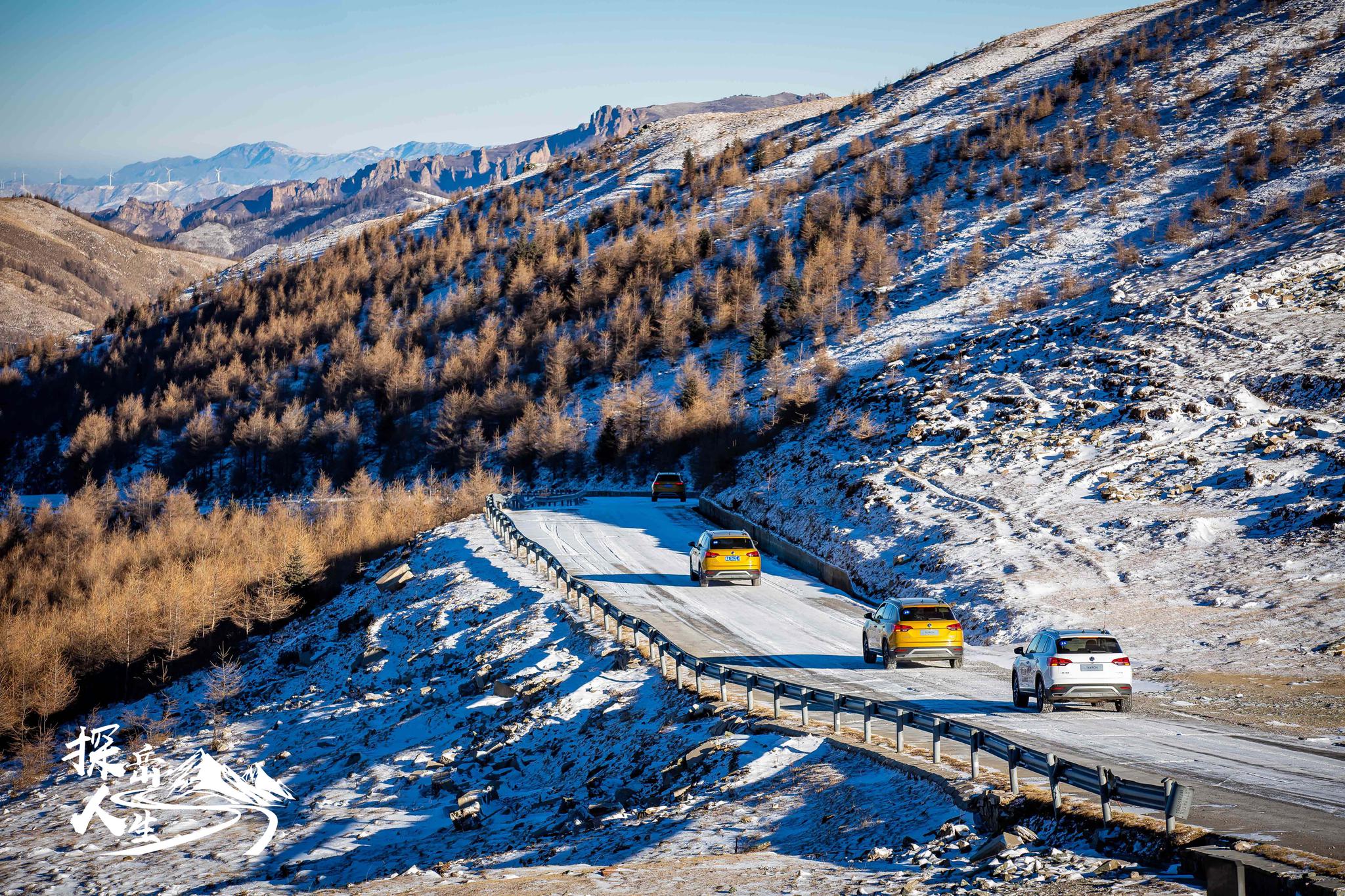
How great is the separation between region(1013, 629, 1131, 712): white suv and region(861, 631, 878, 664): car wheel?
637 cm

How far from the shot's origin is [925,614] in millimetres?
23766

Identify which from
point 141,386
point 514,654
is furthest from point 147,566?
point 141,386

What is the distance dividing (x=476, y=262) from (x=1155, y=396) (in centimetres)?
8956

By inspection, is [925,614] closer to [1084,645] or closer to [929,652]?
[929,652]

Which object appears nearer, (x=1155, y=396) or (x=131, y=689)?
(x=1155, y=396)

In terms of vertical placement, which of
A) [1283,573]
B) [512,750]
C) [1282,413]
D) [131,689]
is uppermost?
[1282,413]

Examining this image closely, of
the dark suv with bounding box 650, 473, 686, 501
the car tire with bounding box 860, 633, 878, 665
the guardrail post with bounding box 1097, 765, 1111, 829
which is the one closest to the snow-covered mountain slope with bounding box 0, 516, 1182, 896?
the guardrail post with bounding box 1097, 765, 1111, 829

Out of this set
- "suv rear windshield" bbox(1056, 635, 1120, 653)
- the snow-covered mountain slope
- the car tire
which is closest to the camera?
the snow-covered mountain slope

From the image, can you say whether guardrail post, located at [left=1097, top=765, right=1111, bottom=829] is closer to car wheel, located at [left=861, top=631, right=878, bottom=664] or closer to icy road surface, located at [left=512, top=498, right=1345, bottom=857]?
icy road surface, located at [left=512, top=498, right=1345, bottom=857]

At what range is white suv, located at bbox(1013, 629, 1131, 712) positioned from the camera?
1800cm

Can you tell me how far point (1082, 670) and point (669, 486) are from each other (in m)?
42.4

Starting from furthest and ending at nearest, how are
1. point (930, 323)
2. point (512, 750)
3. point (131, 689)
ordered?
point (930, 323), point (131, 689), point (512, 750)

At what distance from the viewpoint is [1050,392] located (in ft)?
157

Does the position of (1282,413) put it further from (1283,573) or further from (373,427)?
(373,427)
